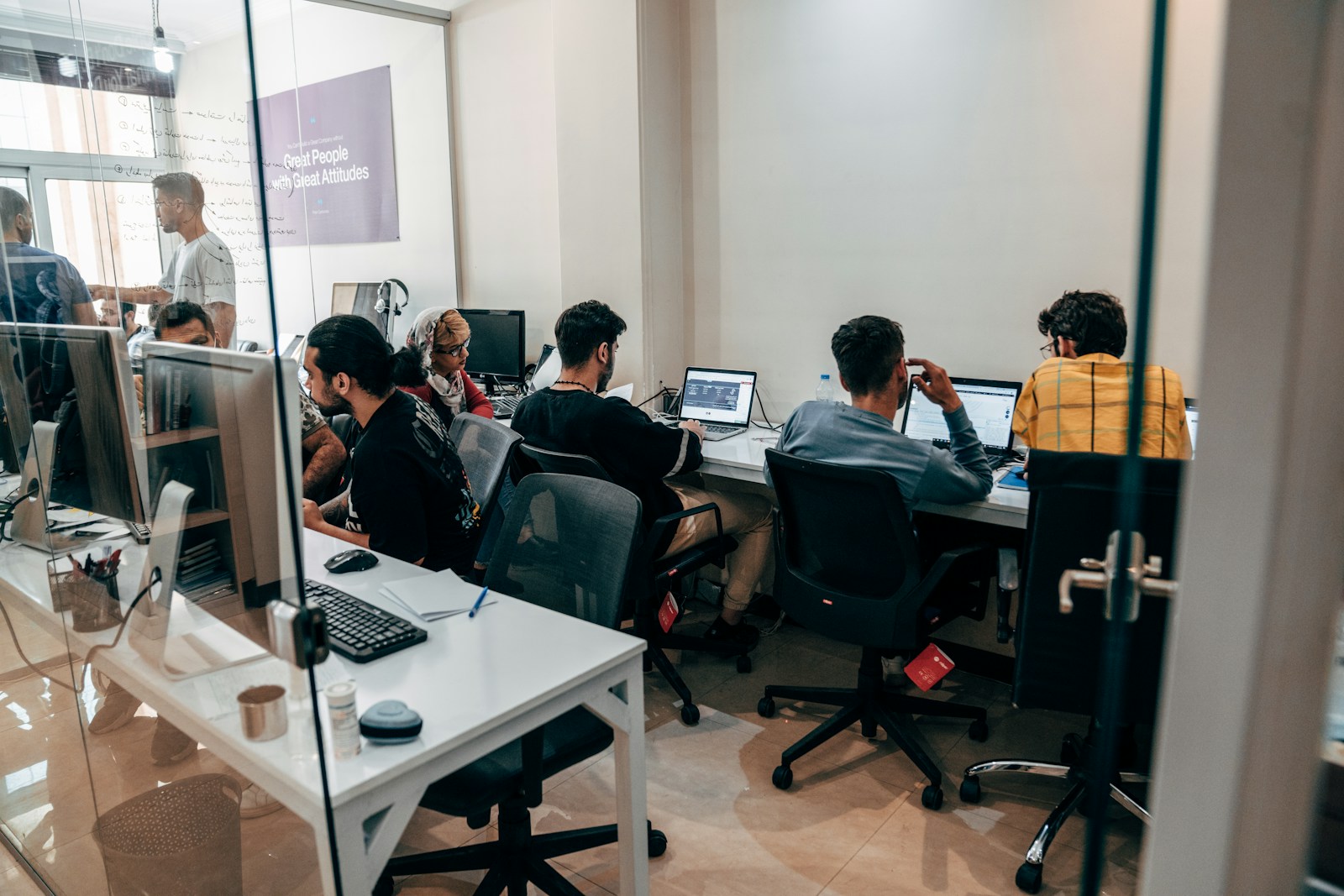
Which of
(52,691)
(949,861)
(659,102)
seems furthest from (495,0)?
(949,861)

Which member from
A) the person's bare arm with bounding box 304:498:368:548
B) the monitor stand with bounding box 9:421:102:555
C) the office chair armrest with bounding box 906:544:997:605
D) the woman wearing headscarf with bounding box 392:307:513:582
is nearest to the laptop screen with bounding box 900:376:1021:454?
the office chair armrest with bounding box 906:544:997:605

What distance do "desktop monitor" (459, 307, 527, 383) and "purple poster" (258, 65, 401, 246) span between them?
1044 millimetres

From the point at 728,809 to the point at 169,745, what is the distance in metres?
1.42

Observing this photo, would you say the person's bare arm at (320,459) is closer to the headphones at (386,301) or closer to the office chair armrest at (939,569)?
the office chair armrest at (939,569)

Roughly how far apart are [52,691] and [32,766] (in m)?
0.24

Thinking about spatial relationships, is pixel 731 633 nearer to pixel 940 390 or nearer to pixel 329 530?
pixel 940 390

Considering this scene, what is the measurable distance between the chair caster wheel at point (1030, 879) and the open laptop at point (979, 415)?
1250mm

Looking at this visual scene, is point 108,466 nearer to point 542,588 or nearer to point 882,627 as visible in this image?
point 542,588

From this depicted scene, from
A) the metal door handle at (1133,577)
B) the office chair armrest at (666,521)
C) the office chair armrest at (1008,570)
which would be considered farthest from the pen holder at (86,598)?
the office chair armrest at (1008,570)

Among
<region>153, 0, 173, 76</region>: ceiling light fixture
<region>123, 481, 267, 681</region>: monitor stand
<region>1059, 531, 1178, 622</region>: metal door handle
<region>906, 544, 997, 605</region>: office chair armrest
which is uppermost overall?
<region>153, 0, 173, 76</region>: ceiling light fixture

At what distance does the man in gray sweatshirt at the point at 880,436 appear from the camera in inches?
90.4

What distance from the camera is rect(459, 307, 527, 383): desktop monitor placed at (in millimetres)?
4152

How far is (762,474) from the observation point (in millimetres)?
2881

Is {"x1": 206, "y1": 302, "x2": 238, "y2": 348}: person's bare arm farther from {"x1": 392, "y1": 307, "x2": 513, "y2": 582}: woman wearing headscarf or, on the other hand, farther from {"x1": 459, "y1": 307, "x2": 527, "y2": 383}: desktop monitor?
{"x1": 459, "y1": 307, "x2": 527, "y2": 383}: desktop monitor
